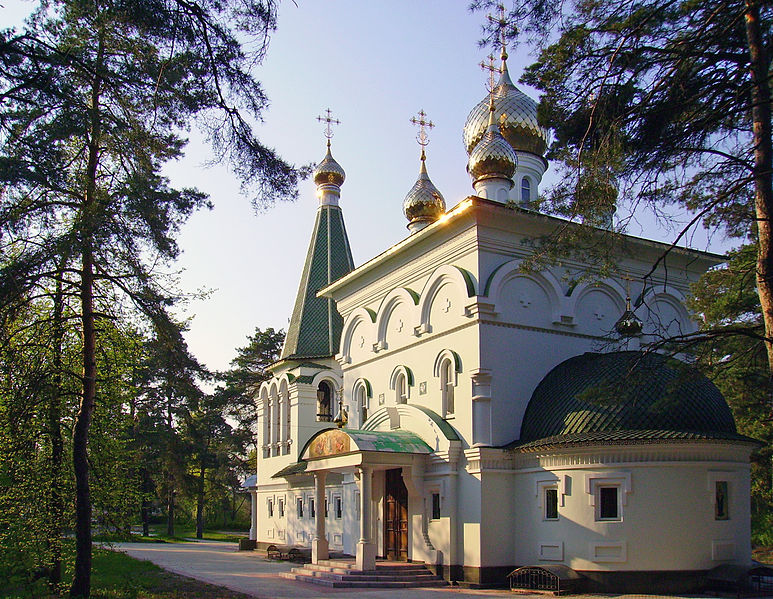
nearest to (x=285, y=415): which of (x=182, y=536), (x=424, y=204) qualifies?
(x=424, y=204)

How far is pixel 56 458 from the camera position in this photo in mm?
11938

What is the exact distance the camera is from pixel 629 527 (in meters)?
12.7

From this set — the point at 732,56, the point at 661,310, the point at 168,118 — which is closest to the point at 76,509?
the point at 168,118

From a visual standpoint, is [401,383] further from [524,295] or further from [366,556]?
[366,556]

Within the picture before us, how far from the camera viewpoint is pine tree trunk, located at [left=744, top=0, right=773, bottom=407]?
323 inches

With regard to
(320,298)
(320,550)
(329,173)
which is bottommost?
Answer: (320,550)

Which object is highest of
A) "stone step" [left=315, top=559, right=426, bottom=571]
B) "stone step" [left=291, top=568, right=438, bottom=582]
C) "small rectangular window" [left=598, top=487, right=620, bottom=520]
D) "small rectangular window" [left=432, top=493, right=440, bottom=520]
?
"small rectangular window" [left=598, top=487, right=620, bottom=520]

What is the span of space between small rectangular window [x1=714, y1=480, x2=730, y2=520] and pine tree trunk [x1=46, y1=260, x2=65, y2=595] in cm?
1023

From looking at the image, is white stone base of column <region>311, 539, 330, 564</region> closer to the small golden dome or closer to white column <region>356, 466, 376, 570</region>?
white column <region>356, 466, 376, 570</region>

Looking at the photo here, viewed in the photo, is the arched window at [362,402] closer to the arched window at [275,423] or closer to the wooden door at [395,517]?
the wooden door at [395,517]

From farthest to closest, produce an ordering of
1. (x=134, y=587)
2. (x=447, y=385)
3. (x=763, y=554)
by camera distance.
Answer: (x=763, y=554) < (x=447, y=385) < (x=134, y=587)

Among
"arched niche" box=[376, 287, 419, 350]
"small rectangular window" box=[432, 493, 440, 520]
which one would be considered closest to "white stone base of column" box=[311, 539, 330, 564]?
"small rectangular window" box=[432, 493, 440, 520]

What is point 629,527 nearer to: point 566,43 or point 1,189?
point 566,43

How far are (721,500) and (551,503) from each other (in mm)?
2768
